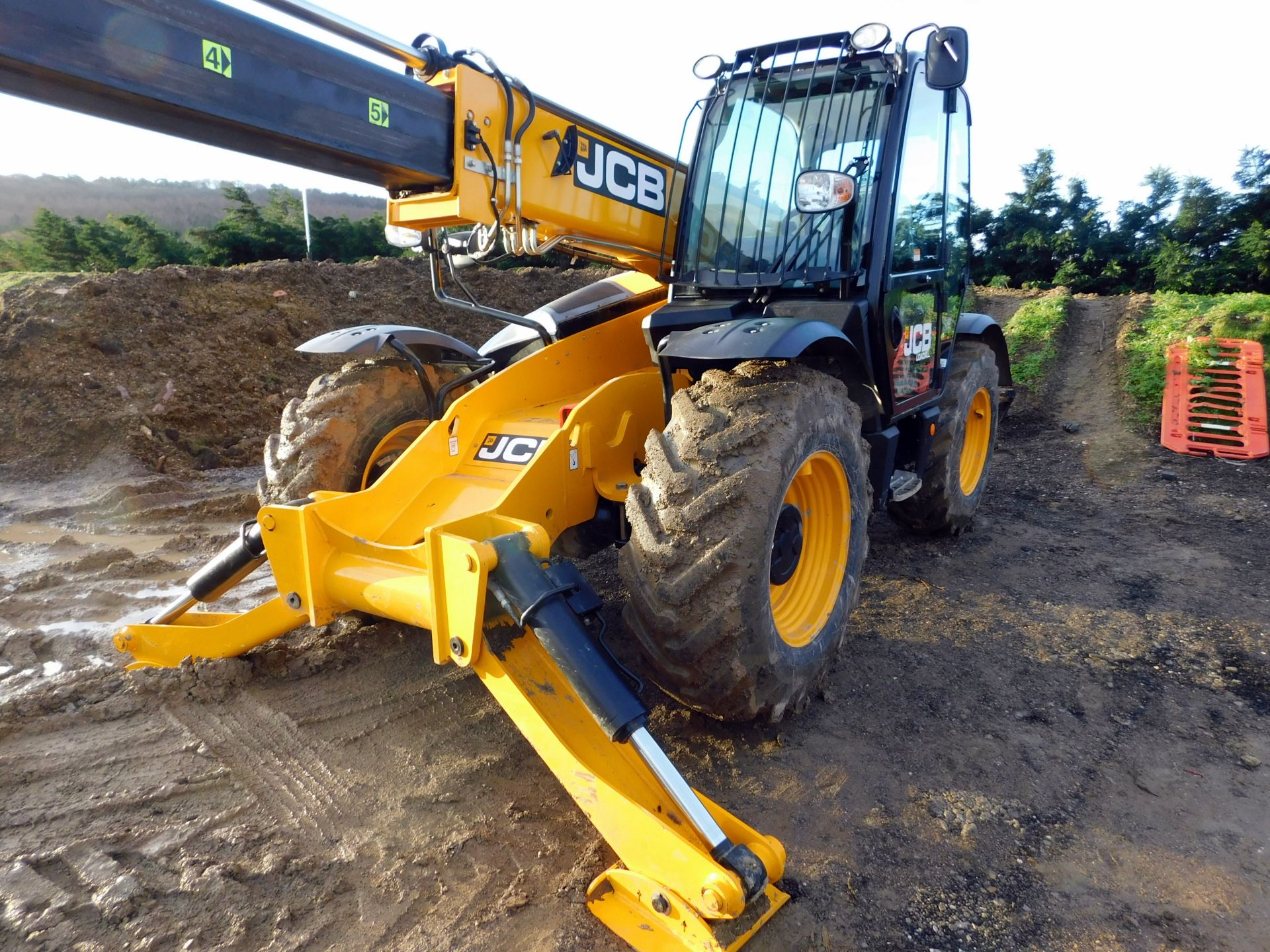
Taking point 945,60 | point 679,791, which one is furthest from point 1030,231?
point 679,791

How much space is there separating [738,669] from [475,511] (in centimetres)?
124

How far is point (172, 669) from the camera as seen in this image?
3193 mm

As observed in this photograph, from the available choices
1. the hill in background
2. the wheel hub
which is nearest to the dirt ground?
the wheel hub

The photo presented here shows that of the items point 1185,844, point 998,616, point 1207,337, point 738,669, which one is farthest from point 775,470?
point 1207,337

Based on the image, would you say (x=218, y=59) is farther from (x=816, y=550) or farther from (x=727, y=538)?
(x=816, y=550)

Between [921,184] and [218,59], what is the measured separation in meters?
3.19

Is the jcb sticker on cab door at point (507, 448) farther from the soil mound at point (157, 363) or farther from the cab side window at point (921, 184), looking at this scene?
the soil mound at point (157, 363)

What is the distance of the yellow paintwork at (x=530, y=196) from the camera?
9.29 ft

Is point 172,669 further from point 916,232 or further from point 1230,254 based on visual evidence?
point 1230,254

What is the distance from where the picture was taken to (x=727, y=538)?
2533 mm

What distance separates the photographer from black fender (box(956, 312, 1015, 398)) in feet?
18.4

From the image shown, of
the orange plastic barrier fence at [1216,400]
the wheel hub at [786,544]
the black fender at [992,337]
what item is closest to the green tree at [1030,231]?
the orange plastic barrier fence at [1216,400]

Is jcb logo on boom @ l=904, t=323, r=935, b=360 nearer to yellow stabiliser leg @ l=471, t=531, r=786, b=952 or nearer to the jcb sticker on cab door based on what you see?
the jcb sticker on cab door

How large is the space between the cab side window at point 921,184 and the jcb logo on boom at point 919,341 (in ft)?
1.00
